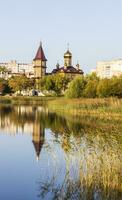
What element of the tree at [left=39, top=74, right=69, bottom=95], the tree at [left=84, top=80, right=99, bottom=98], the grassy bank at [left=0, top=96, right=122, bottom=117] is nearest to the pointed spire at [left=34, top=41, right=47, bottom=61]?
the tree at [left=39, top=74, right=69, bottom=95]

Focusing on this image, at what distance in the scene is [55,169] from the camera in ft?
44.6

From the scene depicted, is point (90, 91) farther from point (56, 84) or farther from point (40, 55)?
point (40, 55)

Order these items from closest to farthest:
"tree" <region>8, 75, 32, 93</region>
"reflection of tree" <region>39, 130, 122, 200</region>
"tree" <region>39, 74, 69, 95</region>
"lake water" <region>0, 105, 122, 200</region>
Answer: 1. "reflection of tree" <region>39, 130, 122, 200</region>
2. "lake water" <region>0, 105, 122, 200</region>
3. "tree" <region>39, 74, 69, 95</region>
4. "tree" <region>8, 75, 32, 93</region>

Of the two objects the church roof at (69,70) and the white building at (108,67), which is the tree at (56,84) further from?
the white building at (108,67)

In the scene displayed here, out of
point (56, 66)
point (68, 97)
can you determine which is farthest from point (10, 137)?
point (56, 66)

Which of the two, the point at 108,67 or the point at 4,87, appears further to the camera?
the point at 108,67

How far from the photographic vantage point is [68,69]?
12125 cm

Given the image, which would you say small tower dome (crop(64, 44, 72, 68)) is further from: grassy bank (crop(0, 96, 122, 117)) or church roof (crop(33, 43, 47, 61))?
grassy bank (crop(0, 96, 122, 117))

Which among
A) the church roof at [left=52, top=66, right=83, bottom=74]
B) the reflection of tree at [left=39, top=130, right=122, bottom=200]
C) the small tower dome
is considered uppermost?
the small tower dome

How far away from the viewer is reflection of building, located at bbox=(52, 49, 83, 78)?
119431 mm

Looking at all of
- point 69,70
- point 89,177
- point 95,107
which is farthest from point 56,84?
point 89,177

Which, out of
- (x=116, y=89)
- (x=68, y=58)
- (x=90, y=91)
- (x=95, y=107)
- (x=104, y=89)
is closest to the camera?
(x=95, y=107)

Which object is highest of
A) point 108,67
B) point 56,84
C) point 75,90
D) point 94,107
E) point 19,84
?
point 108,67

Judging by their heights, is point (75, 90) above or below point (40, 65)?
below
